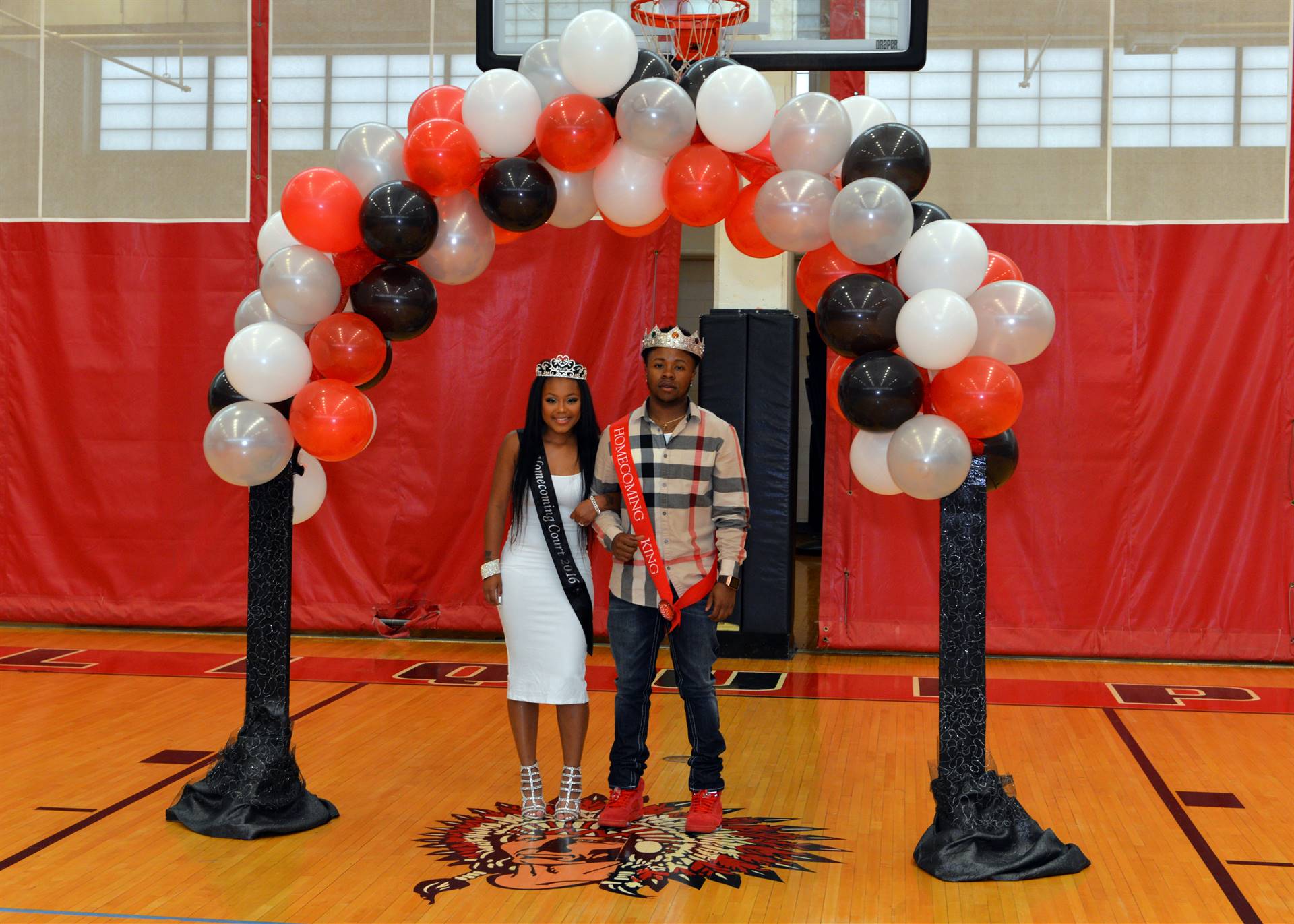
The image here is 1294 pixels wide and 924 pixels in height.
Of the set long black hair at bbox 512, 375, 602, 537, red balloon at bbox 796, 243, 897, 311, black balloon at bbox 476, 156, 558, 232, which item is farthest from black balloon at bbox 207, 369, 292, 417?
red balloon at bbox 796, 243, 897, 311

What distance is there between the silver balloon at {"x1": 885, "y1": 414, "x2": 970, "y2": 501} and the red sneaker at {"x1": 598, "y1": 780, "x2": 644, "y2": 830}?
1278mm

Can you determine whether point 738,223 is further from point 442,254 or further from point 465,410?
point 465,410

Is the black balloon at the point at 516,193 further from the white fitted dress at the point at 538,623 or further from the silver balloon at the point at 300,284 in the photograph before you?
the white fitted dress at the point at 538,623

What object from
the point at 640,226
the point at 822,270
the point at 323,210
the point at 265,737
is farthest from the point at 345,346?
the point at 822,270

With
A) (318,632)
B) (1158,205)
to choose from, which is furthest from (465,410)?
(1158,205)

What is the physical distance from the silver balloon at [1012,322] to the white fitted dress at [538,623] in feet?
4.50

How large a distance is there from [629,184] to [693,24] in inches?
38.6

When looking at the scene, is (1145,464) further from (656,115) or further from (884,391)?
(656,115)

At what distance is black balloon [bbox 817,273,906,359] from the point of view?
3.44 m

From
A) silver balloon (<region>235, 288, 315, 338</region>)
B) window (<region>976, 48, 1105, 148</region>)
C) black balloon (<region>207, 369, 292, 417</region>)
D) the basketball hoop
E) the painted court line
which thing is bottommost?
the painted court line

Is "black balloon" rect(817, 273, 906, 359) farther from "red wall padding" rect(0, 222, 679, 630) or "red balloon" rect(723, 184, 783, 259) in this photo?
"red wall padding" rect(0, 222, 679, 630)

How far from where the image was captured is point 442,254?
3.87m

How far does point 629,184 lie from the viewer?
392cm

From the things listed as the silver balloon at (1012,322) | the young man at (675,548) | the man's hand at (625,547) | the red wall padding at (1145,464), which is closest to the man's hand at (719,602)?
the young man at (675,548)
